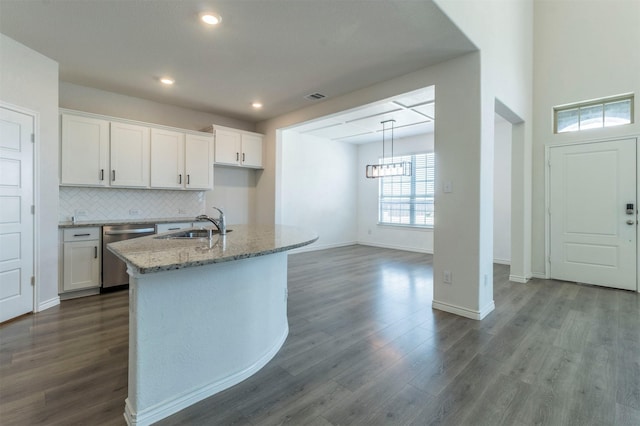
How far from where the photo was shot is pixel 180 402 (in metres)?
1.76

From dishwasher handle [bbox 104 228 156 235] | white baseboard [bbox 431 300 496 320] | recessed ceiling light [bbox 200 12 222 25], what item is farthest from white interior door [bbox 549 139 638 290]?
dishwasher handle [bbox 104 228 156 235]

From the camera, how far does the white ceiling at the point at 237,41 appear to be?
2535 mm

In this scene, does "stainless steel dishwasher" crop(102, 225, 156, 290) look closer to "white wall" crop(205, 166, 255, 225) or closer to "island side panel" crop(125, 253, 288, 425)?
"white wall" crop(205, 166, 255, 225)

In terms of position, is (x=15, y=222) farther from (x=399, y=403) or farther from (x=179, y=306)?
(x=399, y=403)

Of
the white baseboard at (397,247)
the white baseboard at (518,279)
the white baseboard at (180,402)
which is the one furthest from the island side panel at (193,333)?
the white baseboard at (397,247)

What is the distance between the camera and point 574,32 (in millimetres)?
4551

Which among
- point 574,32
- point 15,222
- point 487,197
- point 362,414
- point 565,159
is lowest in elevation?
point 362,414

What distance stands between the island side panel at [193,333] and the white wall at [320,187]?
14.9ft

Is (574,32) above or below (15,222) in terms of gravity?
above

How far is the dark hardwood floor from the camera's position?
174cm

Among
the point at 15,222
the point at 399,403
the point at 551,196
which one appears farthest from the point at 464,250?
the point at 15,222

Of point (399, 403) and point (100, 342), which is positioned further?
point (100, 342)

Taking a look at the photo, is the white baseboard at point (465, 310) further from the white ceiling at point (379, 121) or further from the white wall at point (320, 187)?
the white wall at point (320, 187)

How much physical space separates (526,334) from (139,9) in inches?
176
